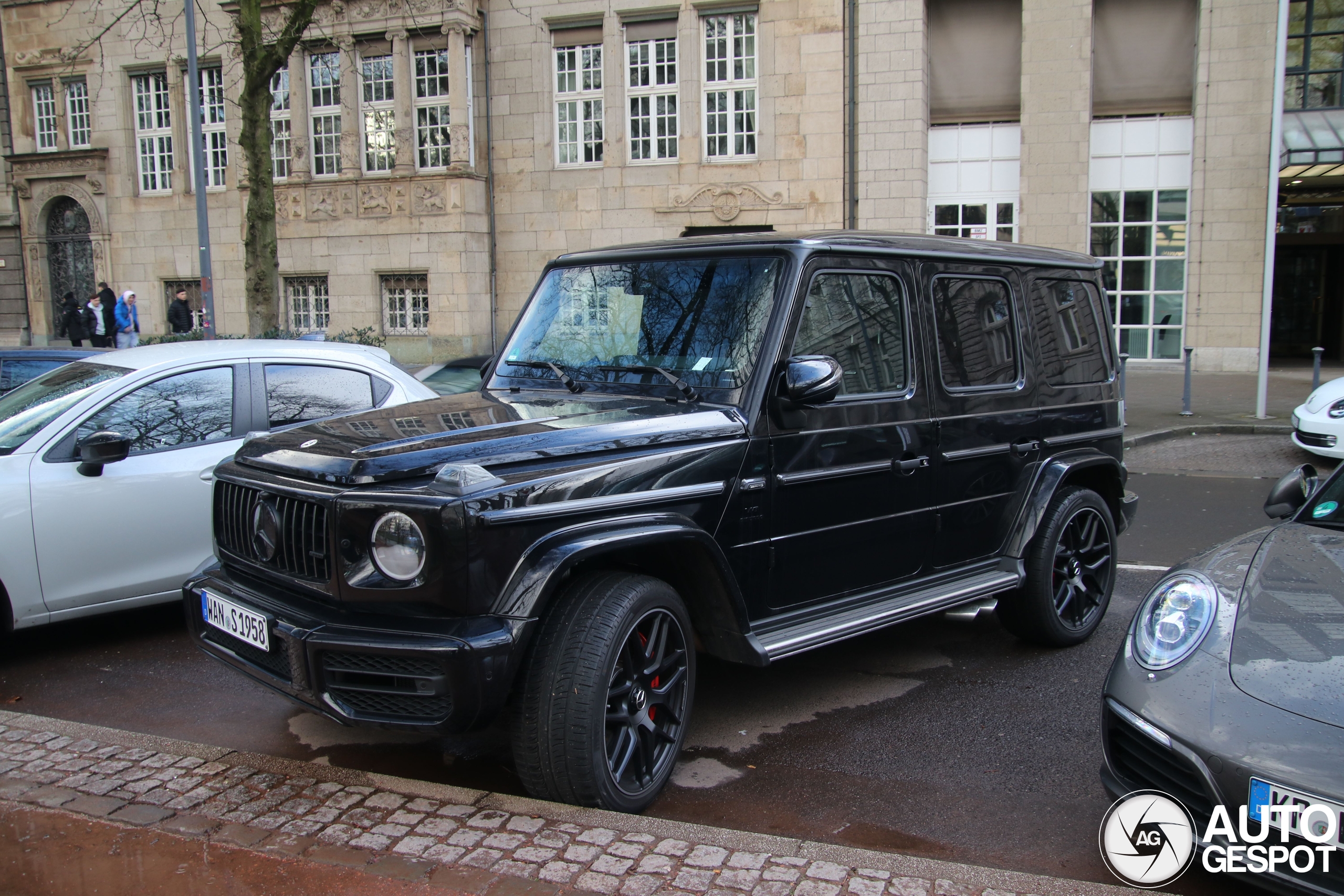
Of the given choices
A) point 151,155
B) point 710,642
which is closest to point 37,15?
point 151,155

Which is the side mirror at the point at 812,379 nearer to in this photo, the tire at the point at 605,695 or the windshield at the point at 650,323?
the windshield at the point at 650,323

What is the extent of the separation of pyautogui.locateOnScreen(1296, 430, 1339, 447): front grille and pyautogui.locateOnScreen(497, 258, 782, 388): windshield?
9.23 m

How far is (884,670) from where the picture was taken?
528 centimetres

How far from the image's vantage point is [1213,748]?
9.45 feet

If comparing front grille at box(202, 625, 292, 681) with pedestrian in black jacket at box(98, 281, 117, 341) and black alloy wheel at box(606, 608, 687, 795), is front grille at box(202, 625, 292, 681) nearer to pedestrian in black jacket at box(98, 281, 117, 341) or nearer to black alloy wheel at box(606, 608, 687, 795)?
black alloy wheel at box(606, 608, 687, 795)

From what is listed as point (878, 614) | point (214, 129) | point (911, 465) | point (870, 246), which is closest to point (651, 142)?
point (214, 129)

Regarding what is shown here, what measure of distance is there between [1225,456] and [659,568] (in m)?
10.5

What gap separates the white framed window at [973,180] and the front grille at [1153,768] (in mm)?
18765

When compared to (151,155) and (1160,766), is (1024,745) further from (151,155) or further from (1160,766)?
(151,155)

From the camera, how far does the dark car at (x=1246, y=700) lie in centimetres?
271

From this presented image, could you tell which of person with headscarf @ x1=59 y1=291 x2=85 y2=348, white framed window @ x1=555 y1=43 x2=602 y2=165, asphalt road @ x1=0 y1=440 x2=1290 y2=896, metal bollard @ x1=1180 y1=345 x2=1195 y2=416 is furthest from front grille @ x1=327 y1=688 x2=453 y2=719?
person with headscarf @ x1=59 y1=291 x2=85 y2=348

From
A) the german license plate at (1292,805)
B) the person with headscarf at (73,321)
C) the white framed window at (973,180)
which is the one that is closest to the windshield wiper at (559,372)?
the german license plate at (1292,805)

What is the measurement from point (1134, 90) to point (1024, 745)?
763 inches

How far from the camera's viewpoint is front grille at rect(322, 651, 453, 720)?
10.4 ft
